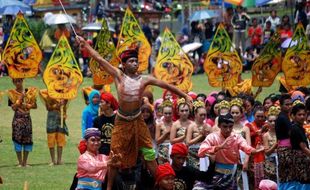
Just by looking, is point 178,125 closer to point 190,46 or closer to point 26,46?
point 26,46

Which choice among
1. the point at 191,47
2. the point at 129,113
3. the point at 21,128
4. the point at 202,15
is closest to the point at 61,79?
the point at 21,128

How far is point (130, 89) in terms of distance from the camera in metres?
13.3

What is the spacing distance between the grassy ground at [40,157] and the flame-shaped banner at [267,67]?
3308 mm

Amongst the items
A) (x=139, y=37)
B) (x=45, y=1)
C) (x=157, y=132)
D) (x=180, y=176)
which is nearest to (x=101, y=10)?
(x=45, y=1)

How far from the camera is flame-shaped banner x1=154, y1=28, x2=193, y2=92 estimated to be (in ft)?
65.9

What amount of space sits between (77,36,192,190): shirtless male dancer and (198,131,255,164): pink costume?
3.64 feet

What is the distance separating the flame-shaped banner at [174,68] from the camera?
20078 mm

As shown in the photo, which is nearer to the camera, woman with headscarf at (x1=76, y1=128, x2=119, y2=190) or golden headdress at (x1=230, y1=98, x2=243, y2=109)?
woman with headscarf at (x1=76, y1=128, x2=119, y2=190)

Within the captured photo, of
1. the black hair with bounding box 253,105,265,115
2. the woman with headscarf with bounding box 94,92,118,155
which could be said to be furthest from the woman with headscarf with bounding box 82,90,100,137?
the woman with headscarf with bounding box 94,92,118,155

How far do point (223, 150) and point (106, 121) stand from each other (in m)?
1.56

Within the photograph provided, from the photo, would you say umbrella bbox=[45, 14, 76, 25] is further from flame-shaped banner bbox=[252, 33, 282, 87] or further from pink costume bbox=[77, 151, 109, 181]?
pink costume bbox=[77, 151, 109, 181]

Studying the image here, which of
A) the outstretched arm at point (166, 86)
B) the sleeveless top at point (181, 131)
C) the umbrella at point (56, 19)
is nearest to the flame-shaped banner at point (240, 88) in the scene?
the sleeveless top at point (181, 131)

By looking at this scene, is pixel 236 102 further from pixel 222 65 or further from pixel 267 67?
pixel 222 65

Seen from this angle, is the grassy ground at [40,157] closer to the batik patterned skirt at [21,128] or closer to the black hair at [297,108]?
the batik patterned skirt at [21,128]
